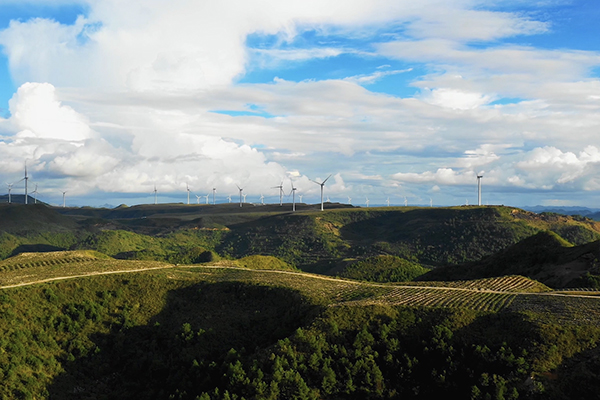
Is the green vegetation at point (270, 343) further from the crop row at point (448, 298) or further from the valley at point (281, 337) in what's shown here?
the crop row at point (448, 298)

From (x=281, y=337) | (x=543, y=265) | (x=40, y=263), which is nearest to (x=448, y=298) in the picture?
(x=281, y=337)

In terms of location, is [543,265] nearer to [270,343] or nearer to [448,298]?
[448,298]

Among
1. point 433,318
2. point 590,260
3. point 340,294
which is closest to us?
point 433,318

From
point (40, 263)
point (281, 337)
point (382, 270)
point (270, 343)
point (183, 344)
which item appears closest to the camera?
point (281, 337)

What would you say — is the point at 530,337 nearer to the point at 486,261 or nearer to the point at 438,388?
the point at 438,388

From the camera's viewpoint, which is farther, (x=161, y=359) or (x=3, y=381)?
(x=161, y=359)

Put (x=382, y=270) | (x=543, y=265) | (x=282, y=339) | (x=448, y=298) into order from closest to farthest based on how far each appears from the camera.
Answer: (x=282, y=339), (x=448, y=298), (x=543, y=265), (x=382, y=270)

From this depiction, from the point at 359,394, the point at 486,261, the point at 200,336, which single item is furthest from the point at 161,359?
the point at 486,261
